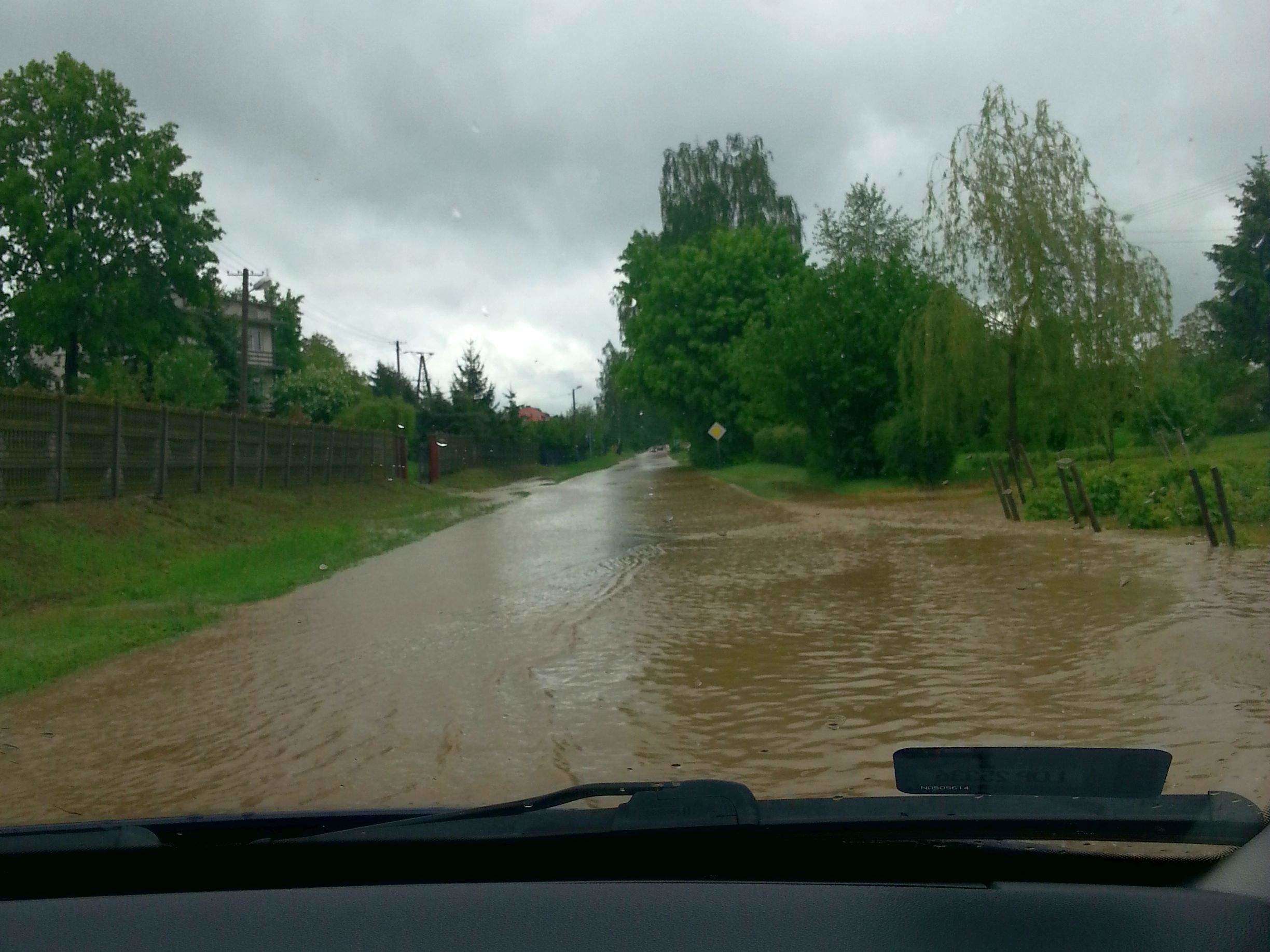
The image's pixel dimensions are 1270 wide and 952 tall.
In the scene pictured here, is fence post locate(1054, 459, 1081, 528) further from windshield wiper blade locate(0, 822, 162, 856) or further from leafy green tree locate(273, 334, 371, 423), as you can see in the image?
leafy green tree locate(273, 334, 371, 423)

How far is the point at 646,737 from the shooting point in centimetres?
688

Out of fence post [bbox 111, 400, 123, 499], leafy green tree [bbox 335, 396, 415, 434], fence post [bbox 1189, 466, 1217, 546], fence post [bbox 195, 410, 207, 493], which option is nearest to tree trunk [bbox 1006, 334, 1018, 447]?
fence post [bbox 1189, 466, 1217, 546]

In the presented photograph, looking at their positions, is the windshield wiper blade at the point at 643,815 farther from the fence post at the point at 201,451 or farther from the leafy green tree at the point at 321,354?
the leafy green tree at the point at 321,354

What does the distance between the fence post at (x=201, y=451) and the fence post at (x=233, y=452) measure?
1.45 m

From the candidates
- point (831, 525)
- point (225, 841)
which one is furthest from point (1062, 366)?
point (225, 841)

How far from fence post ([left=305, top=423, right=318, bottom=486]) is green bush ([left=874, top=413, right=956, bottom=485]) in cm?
1664

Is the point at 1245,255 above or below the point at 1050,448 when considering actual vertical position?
above

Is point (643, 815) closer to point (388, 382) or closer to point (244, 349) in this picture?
point (244, 349)

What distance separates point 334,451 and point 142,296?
11215 mm

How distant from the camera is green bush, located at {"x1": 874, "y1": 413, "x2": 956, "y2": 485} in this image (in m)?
33.3

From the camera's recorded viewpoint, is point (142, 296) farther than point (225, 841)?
Yes

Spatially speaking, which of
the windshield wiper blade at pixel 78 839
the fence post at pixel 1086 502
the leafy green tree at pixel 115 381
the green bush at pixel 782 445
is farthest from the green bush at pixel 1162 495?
the leafy green tree at pixel 115 381

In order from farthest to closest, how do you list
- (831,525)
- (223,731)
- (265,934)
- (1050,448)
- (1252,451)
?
1. (1050,448)
2. (1252,451)
3. (831,525)
4. (223,731)
5. (265,934)

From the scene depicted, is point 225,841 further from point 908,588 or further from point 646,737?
point 908,588
